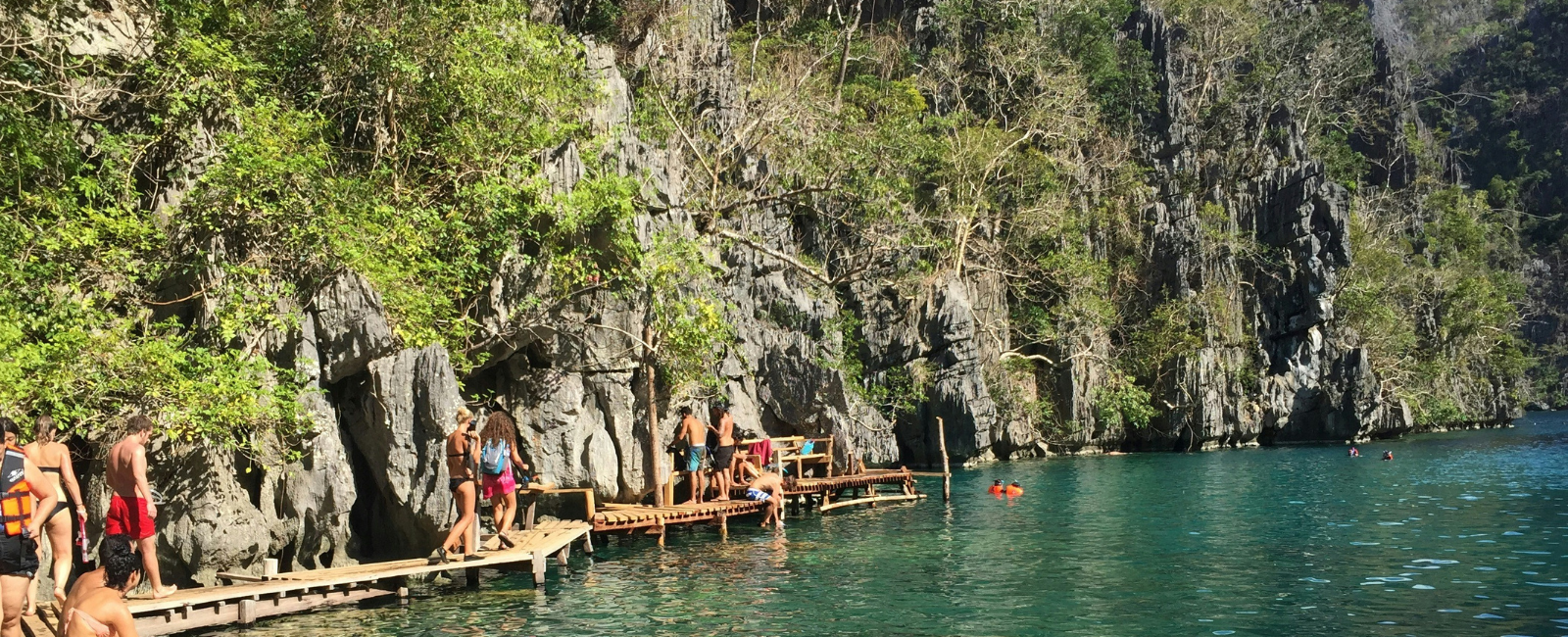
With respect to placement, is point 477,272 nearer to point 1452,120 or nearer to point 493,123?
point 493,123

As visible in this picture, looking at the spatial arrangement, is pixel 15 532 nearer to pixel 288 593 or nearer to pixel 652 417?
pixel 288 593

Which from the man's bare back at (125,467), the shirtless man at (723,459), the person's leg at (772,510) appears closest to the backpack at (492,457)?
the man's bare back at (125,467)

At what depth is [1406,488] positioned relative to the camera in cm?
2538

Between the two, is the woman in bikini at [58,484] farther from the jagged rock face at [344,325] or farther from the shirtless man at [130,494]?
the jagged rock face at [344,325]

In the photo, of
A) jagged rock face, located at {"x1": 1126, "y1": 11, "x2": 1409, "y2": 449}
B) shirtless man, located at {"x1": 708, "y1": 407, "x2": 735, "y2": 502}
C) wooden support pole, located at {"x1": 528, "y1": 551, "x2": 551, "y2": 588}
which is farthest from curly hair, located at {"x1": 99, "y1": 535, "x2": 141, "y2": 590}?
jagged rock face, located at {"x1": 1126, "y1": 11, "x2": 1409, "y2": 449}

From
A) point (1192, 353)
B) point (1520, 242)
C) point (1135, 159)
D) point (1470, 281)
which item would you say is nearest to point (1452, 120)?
point (1520, 242)

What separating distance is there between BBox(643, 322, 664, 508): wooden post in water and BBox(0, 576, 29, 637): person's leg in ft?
37.3

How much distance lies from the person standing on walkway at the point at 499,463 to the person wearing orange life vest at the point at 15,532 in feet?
18.7

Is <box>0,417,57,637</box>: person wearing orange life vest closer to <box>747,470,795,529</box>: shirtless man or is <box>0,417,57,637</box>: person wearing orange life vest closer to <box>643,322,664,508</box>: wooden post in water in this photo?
<box>643,322,664,508</box>: wooden post in water

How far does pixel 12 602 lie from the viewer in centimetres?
850

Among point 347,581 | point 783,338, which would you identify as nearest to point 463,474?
point 347,581

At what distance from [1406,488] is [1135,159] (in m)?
25.9

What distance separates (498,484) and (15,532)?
6.29 metres

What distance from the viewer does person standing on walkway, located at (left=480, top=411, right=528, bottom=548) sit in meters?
14.1
